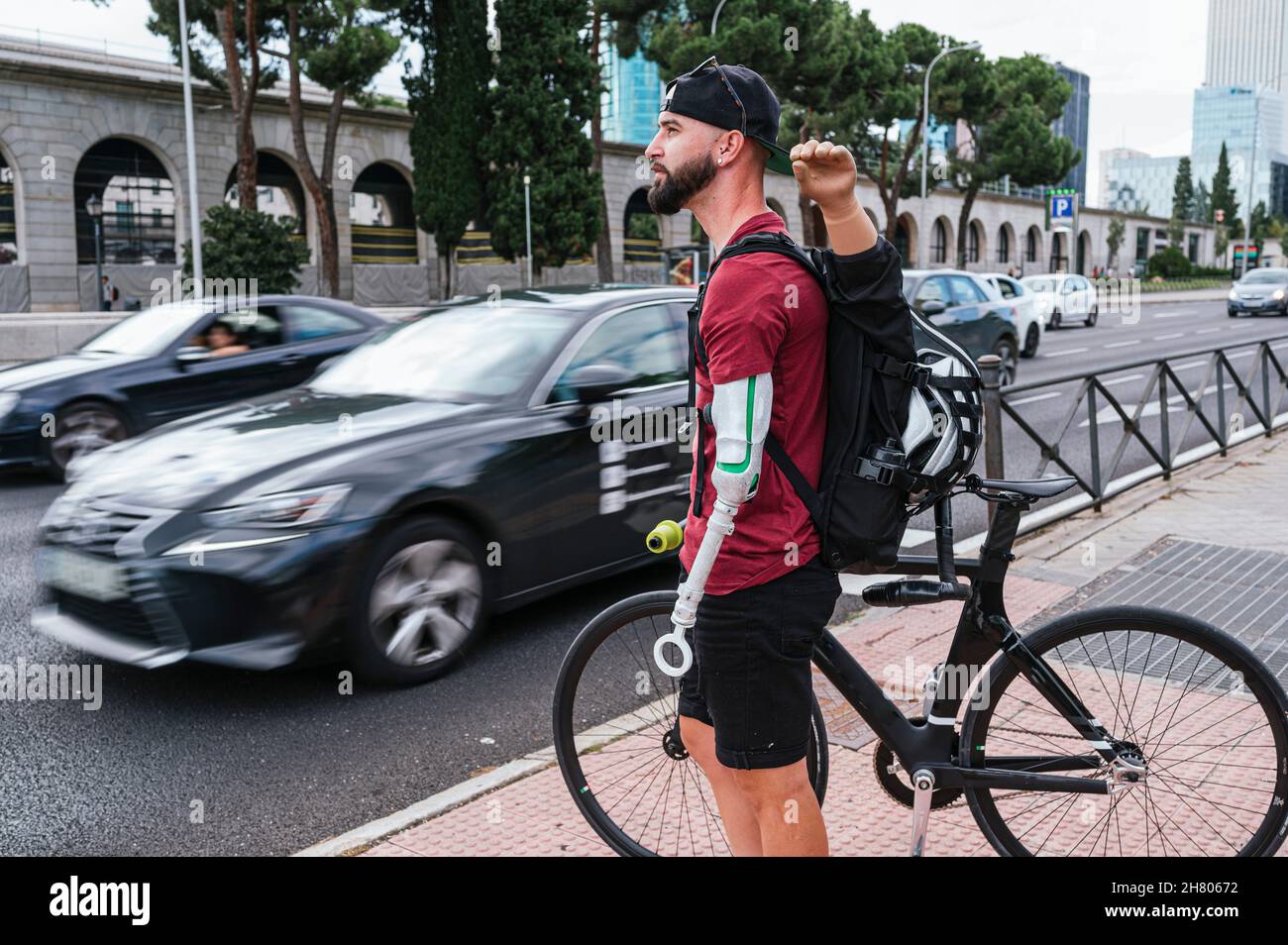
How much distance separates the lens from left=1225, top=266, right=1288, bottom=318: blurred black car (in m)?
35.9

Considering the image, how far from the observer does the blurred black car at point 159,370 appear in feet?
30.1

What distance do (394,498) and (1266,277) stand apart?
38.9 metres

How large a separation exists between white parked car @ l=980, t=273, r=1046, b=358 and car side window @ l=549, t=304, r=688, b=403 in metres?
13.6

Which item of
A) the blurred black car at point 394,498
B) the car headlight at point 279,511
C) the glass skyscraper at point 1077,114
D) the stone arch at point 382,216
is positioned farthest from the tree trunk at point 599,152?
the glass skyscraper at point 1077,114

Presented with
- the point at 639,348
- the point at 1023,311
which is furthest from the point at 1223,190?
the point at 639,348

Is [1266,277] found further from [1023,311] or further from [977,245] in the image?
[977,245]

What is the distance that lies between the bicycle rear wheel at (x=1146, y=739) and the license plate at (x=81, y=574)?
3312 millimetres

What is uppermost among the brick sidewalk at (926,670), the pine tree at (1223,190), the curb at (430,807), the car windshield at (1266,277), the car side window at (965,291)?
the pine tree at (1223,190)

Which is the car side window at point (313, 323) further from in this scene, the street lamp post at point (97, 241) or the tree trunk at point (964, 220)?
the tree trunk at point (964, 220)

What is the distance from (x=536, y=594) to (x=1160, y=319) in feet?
120

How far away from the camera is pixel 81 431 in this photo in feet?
30.5

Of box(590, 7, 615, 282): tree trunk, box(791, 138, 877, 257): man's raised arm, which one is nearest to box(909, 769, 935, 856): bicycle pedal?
box(791, 138, 877, 257): man's raised arm
